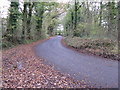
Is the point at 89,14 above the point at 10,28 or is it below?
above

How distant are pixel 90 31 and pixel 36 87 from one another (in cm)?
1352

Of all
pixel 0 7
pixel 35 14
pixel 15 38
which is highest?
pixel 35 14

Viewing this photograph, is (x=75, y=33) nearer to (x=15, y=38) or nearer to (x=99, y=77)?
(x=15, y=38)

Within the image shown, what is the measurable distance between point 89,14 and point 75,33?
4016 millimetres

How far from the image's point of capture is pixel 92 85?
4.52 m

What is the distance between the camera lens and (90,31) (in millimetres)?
16062

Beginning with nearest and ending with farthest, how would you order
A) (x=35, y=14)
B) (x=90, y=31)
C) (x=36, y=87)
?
(x=36, y=87) → (x=90, y=31) → (x=35, y=14)

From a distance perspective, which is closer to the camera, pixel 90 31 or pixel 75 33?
pixel 90 31

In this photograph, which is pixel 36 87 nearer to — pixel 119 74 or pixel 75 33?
pixel 119 74

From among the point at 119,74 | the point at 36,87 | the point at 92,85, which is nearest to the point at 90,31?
the point at 119,74

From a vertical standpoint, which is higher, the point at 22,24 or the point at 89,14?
the point at 89,14

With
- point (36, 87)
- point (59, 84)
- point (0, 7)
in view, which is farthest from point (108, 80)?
point (0, 7)

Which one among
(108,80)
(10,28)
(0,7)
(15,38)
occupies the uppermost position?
(0,7)

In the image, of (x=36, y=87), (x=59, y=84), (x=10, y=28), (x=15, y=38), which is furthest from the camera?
(x=15, y=38)
